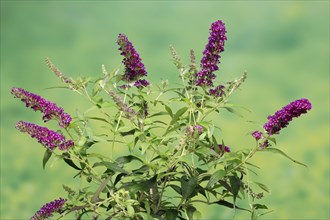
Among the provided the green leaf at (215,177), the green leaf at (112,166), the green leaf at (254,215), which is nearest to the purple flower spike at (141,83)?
the green leaf at (112,166)

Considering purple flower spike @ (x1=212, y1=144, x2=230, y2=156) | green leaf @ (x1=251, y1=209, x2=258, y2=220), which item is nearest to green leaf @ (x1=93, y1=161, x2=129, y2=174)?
purple flower spike @ (x1=212, y1=144, x2=230, y2=156)

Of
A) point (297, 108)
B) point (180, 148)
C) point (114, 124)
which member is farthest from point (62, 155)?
point (297, 108)

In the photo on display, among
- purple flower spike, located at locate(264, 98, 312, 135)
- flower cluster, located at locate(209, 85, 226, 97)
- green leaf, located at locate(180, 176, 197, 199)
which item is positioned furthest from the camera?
flower cluster, located at locate(209, 85, 226, 97)

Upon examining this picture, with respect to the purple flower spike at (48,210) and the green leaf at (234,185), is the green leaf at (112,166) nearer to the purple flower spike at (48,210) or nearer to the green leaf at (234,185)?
the purple flower spike at (48,210)

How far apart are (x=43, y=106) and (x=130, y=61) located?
35 cm

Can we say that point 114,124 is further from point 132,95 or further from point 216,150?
point 216,150

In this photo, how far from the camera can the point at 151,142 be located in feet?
6.72

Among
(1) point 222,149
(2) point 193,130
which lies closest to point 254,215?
(1) point 222,149

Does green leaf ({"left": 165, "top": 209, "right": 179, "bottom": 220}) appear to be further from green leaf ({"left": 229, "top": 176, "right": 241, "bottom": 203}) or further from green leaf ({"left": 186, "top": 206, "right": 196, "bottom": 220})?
green leaf ({"left": 229, "top": 176, "right": 241, "bottom": 203})

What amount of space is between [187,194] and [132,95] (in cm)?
41

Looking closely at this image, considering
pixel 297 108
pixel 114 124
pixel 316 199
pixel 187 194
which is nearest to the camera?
pixel 297 108

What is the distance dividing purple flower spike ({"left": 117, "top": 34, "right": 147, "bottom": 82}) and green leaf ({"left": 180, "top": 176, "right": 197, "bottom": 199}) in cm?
38

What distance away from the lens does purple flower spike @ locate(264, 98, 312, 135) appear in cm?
192

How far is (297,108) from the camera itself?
6.32 feet
